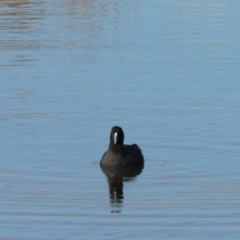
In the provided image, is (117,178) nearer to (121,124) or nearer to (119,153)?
(119,153)

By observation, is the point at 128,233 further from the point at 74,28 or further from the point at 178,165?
the point at 74,28

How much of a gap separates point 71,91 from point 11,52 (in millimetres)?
5697

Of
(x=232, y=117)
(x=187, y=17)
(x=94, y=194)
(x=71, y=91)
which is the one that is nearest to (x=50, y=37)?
(x=187, y=17)

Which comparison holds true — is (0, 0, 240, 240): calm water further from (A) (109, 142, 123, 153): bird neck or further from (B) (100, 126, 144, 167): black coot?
(A) (109, 142, 123, 153): bird neck

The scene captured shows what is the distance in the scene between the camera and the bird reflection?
13250 millimetres

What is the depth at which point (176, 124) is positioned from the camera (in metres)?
17.4

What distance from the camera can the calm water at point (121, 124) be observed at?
12.2 metres

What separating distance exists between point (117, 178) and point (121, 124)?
275 centimetres

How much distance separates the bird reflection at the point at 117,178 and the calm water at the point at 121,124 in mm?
27

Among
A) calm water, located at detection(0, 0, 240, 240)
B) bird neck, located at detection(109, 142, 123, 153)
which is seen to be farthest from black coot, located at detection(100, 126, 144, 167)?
calm water, located at detection(0, 0, 240, 240)

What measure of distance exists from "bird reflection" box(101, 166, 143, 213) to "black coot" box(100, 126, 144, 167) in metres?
0.08

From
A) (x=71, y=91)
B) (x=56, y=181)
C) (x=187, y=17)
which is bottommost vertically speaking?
(x=187, y=17)

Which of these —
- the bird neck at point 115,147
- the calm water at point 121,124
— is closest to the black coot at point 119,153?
the bird neck at point 115,147

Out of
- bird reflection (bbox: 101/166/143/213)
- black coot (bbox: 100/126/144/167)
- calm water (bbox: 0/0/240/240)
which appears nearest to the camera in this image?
calm water (bbox: 0/0/240/240)
